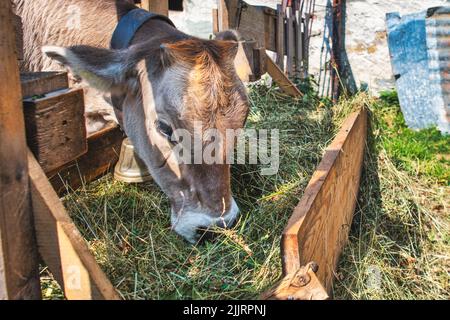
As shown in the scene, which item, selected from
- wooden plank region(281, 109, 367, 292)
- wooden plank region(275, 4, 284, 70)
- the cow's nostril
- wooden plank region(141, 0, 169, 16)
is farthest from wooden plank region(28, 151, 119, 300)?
wooden plank region(275, 4, 284, 70)

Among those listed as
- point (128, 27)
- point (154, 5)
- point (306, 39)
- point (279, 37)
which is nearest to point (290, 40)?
point (279, 37)

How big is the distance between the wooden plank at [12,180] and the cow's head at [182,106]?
1233 mm

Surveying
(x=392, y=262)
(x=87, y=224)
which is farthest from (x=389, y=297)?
(x=87, y=224)

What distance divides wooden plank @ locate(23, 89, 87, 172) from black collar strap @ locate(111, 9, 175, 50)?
1.58 m

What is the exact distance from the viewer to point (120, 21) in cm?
358

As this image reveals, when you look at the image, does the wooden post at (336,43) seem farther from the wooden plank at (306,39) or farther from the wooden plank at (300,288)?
the wooden plank at (300,288)

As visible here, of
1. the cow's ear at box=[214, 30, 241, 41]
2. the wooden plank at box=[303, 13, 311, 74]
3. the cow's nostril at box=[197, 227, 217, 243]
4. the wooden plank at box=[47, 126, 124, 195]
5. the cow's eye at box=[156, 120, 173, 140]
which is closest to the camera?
the cow's nostril at box=[197, 227, 217, 243]

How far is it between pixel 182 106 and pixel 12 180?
133 cm

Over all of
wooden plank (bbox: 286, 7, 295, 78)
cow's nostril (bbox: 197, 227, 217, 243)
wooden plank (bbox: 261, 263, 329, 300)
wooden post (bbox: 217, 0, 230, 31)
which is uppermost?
wooden post (bbox: 217, 0, 230, 31)

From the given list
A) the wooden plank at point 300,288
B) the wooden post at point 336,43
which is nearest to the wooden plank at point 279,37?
the wooden post at point 336,43

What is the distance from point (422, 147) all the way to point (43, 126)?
4.99 meters

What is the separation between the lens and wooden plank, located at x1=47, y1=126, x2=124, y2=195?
3.22 meters

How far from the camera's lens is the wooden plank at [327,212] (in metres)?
2.06

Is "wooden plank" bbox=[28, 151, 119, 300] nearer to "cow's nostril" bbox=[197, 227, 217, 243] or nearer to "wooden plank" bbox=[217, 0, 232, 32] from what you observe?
"cow's nostril" bbox=[197, 227, 217, 243]
